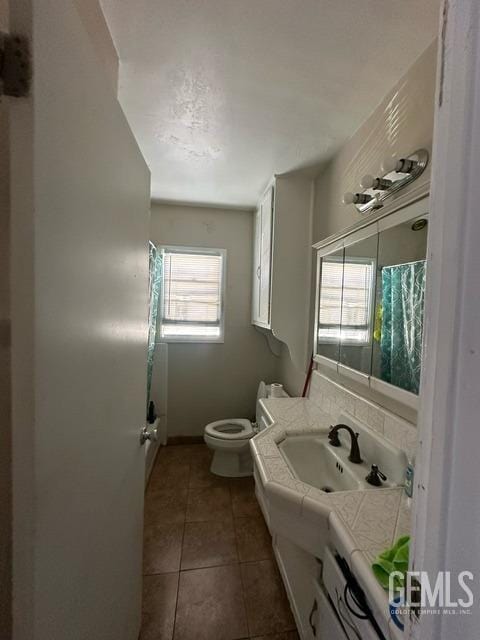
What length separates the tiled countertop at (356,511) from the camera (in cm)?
67

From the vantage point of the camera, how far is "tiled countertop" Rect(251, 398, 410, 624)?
673 millimetres

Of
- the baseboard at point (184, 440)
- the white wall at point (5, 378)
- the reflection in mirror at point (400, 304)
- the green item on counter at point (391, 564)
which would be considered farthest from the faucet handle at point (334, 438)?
the baseboard at point (184, 440)

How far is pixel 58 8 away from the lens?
46 cm

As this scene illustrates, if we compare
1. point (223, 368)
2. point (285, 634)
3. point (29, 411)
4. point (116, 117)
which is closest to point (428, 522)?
point (29, 411)

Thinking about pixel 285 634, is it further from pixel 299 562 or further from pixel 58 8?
pixel 58 8

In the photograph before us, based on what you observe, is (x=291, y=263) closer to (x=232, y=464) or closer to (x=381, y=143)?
(x=381, y=143)

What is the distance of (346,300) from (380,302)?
0.87 feet

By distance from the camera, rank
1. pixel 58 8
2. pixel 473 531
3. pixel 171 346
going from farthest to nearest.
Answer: pixel 171 346, pixel 58 8, pixel 473 531

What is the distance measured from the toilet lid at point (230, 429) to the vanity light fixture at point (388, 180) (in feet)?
6.00

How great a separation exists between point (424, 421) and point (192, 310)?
2493 millimetres

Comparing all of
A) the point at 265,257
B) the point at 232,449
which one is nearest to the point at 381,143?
the point at 265,257

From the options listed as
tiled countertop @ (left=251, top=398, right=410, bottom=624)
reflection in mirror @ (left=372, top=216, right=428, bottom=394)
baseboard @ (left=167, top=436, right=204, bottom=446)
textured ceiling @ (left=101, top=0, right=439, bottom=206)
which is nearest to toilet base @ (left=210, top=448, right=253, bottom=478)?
baseboard @ (left=167, top=436, right=204, bottom=446)

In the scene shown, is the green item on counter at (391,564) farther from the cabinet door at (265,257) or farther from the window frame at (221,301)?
the window frame at (221,301)

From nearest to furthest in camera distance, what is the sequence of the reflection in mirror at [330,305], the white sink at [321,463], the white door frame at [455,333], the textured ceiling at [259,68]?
the white door frame at [455,333] → the textured ceiling at [259,68] → the white sink at [321,463] → the reflection in mirror at [330,305]
